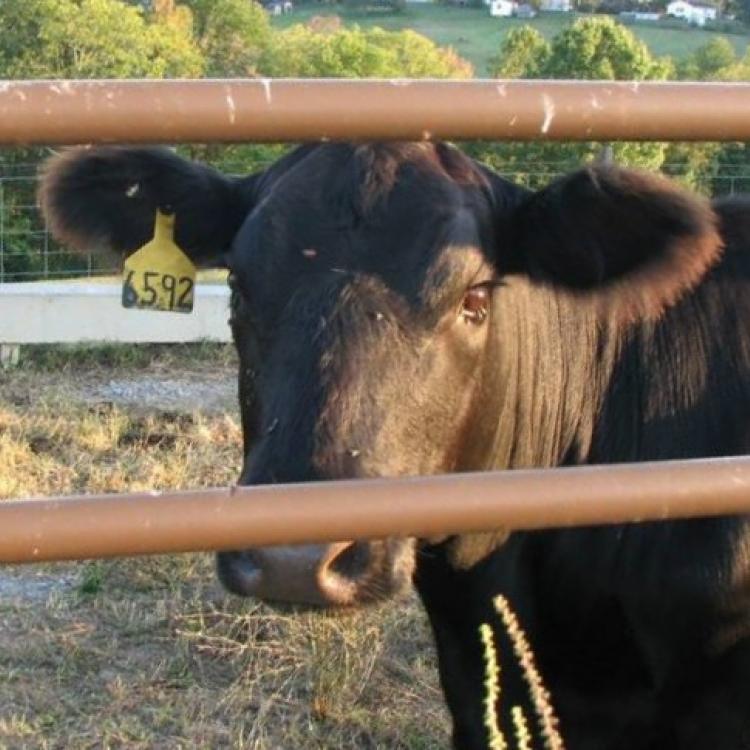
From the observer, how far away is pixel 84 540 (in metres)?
1.46

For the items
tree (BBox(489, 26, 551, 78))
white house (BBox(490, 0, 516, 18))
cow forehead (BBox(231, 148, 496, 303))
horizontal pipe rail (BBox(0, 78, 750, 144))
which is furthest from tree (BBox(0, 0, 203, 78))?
white house (BBox(490, 0, 516, 18))

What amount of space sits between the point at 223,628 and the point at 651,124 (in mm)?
3809

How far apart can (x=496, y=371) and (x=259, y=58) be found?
116ft

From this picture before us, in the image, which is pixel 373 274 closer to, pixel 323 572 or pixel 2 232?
pixel 323 572

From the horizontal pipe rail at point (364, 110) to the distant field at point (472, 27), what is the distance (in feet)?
176

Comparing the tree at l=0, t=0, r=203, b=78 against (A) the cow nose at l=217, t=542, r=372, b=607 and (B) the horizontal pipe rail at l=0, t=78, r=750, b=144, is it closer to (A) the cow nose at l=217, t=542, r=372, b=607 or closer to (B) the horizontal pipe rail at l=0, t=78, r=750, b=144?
(A) the cow nose at l=217, t=542, r=372, b=607

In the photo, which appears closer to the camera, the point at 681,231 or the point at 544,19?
the point at 681,231

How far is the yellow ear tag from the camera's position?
3342 millimetres

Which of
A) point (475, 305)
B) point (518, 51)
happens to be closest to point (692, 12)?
point (518, 51)

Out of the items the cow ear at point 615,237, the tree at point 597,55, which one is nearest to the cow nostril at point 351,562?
the cow ear at point 615,237

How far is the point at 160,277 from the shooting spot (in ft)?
11.0

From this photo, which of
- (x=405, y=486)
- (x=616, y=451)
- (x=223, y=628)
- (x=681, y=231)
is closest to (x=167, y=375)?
(x=223, y=628)

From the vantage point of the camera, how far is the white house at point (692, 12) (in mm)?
71250

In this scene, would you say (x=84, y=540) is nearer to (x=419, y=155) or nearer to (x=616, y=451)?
(x=419, y=155)
